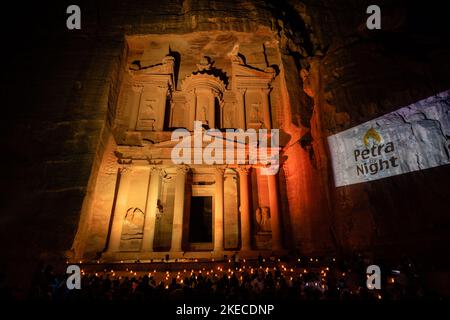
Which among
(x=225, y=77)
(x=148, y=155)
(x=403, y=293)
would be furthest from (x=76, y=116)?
(x=403, y=293)

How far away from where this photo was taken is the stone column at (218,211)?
53.4ft

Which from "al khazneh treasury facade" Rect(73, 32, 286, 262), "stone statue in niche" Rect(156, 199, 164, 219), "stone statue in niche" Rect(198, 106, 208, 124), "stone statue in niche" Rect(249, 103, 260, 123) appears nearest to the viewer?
"al khazneh treasury facade" Rect(73, 32, 286, 262)

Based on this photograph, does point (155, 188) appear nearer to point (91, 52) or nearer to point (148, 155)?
point (148, 155)

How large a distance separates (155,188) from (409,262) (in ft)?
45.9

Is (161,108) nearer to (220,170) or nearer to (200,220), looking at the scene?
(220,170)

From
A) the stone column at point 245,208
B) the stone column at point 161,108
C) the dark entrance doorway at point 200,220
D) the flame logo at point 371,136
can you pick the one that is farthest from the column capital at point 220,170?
the flame logo at point 371,136

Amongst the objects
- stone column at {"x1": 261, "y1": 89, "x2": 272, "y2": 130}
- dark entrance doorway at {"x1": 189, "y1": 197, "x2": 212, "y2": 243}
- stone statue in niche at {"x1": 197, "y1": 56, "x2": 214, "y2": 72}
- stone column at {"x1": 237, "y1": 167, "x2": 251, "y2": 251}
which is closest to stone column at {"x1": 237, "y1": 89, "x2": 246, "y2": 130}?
stone column at {"x1": 261, "y1": 89, "x2": 272, "y2": 130}

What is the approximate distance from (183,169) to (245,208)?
4935 mm

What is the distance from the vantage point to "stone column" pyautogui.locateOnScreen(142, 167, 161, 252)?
52.7ft

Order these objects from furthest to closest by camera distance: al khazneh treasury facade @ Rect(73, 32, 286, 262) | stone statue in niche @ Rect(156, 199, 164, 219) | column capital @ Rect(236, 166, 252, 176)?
1. column capital @ Rect(236, 166, 252, 176)
2. stone statue in niche @ Rect(156, 199, 164, 219)
3. al khazneh treasury facade @ Rect(73, 32, 286, 262)

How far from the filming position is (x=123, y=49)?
20.9 meters

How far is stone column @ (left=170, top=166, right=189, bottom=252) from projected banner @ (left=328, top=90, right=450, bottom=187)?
9.52 meters

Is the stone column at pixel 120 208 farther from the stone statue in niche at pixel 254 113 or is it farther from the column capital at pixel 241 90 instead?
the column capital at pixel 241 90

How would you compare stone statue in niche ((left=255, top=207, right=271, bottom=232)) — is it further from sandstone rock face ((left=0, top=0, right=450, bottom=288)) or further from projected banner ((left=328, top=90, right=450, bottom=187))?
projected banner ((left=328, top=90, right=450, bottom=187))
